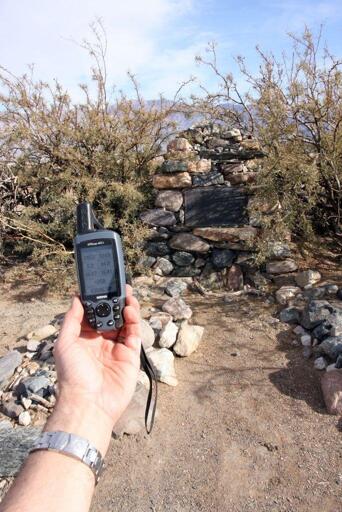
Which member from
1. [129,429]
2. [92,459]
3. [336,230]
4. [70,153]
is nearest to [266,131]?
[336,230]

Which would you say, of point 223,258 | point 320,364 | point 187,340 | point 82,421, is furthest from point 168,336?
point 82,421

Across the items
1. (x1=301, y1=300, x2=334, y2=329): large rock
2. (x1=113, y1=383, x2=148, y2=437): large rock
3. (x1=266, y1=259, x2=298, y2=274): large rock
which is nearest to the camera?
(x1=113, y1=383, x2=148, y2=437): large rock

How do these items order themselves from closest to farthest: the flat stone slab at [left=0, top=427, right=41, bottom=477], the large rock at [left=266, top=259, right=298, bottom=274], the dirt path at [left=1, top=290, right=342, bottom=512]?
the dirt path at [left=1, top=290, right=342, bottom=512], the flat stone slab at [left=0, top=427, right=41, bottom=477], the large rock at [left=266, top=259, right=298, bottom=274]

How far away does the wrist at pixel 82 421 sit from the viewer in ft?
4.27

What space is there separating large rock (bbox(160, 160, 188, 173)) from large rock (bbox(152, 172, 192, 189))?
57 millimetres

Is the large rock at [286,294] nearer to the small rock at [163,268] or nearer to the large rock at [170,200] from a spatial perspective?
the small rock at [163,268]

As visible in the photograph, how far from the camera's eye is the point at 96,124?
5.50 metres

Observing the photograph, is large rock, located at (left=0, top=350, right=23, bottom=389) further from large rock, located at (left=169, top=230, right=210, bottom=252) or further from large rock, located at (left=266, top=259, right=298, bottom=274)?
large rock, located at (left=266, top=259, right=298, bottom=274)

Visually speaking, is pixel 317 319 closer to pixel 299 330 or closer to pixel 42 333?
pixel 299 330

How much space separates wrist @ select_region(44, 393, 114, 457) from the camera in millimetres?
1301

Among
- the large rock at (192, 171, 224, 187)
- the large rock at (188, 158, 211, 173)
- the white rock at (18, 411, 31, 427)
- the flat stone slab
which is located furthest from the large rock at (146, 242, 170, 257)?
the flat stone slab

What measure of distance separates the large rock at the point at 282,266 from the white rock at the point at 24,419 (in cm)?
284

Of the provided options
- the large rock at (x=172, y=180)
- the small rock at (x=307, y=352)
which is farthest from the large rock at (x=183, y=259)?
the small rock at (x=307, y=352)

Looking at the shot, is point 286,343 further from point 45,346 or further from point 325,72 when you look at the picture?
point 325,72
